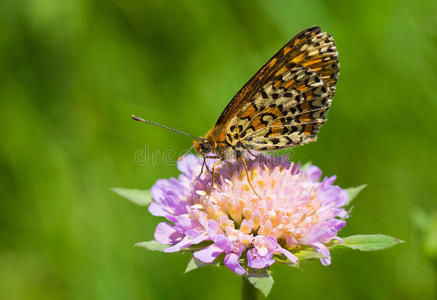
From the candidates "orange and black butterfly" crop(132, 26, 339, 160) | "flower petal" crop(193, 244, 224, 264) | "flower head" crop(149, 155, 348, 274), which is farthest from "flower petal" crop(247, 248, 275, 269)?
"orange and black butterfly" crop(132, 26, 339, 160)

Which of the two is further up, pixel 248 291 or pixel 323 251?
pixel 323 251

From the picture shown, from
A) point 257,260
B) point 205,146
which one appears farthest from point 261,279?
point 205,146

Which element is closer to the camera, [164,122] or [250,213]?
[250,213]

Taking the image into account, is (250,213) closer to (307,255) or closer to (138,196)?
(307,255)

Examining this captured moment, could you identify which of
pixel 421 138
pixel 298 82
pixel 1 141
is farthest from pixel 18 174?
pixel 421 138
